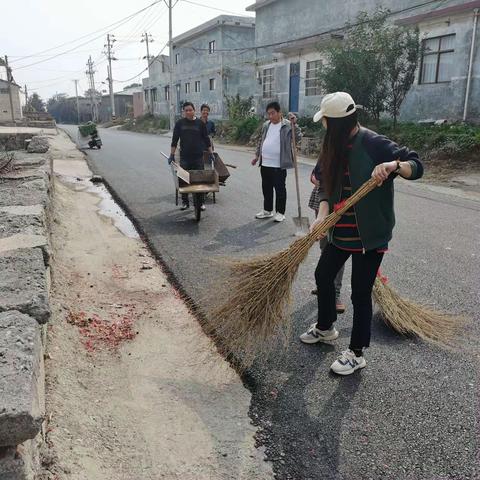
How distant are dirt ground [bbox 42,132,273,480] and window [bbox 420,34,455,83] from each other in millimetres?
14843

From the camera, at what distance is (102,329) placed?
3611 mm

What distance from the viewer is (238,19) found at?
113 feet

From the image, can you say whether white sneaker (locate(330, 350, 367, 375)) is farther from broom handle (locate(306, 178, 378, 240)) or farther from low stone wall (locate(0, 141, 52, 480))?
low stone wall (locate(0, 141, 52, 480))

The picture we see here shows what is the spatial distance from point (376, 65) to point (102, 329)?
46.0ft

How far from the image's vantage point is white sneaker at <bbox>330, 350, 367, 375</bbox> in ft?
9.62

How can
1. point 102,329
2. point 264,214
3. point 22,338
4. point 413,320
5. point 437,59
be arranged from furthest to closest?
point 437,59 < point 264,214 < point 102,329 < point 413,320 < point 22,338

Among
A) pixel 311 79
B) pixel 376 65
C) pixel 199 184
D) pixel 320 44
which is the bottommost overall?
pixel 199 184

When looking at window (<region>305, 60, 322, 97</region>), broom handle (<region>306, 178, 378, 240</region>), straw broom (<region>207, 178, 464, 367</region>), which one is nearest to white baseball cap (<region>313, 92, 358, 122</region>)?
broom handle (<region>306, 178, 378, 240</region>)

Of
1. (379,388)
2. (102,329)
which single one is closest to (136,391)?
(102,329)

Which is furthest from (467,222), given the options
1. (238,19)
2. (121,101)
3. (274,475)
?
(121,101)

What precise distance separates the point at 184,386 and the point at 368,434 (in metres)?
1.11

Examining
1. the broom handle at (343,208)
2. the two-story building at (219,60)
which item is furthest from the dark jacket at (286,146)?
the two-story building at (219,60)

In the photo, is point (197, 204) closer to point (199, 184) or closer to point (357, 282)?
point (199, 184)

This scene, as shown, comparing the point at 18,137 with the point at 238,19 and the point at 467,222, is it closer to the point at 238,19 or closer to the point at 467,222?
the point at 467,222
